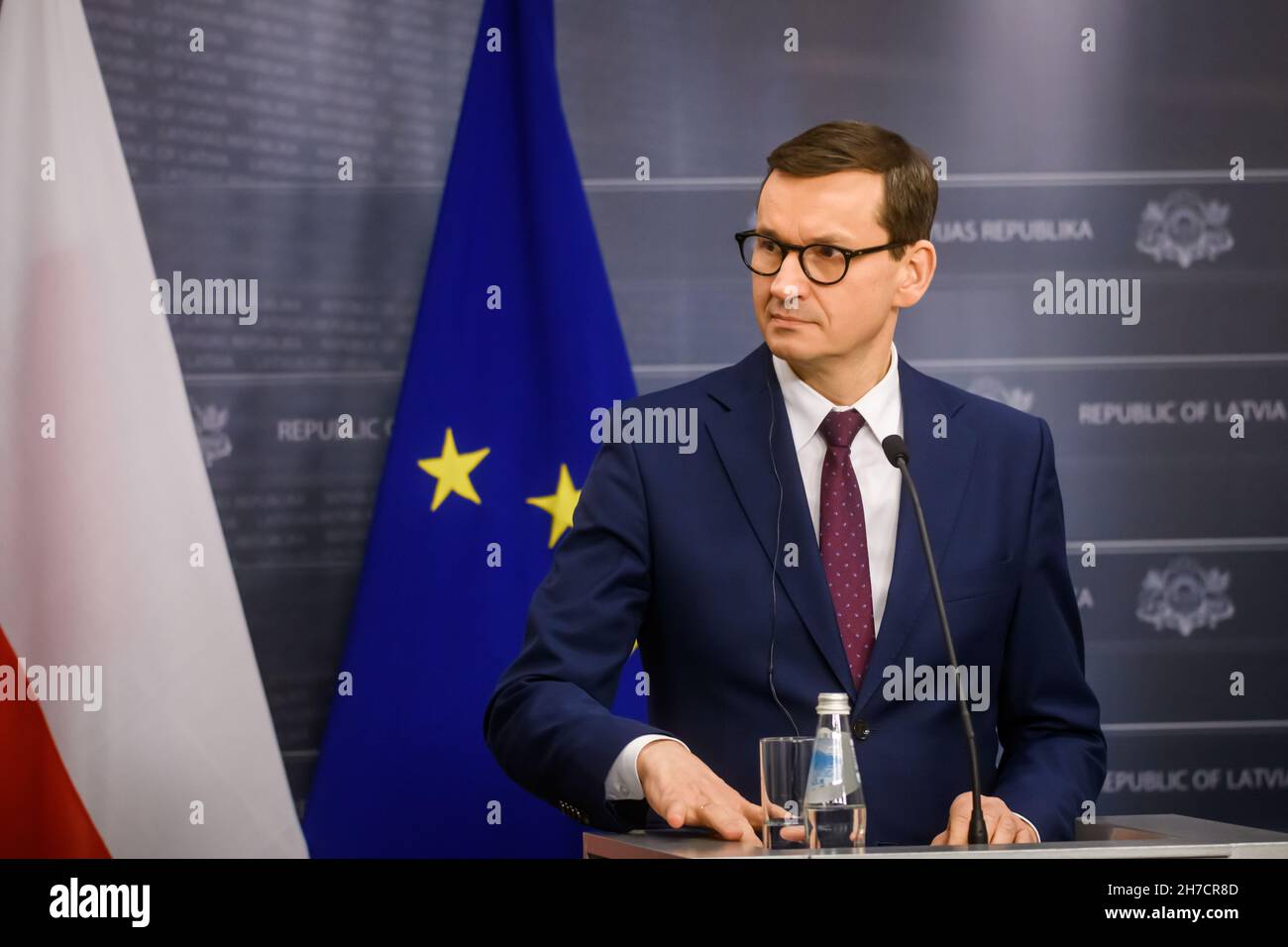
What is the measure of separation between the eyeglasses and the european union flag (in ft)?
3.42

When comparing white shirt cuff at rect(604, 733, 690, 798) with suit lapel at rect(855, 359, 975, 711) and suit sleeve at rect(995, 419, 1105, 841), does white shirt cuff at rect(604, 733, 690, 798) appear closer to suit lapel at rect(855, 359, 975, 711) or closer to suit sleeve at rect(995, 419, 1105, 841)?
suit lapel at rect(855, 359, 975, 711)

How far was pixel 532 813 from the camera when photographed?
11.0 ft

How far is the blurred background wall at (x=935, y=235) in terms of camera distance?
11.5 ft

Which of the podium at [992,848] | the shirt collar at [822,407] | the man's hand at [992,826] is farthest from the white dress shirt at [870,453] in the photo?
the podium at [992,848]

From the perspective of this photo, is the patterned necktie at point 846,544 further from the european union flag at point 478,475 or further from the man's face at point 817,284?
the european union flag at point 478,475

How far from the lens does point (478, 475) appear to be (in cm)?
337

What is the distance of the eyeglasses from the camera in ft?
7.83

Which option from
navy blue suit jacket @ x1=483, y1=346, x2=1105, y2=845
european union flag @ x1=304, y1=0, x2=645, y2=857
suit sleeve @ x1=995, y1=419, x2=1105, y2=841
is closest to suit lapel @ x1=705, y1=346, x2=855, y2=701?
navy blue suit jacket @ x1=483, y1=346, x2=1105, y2=845

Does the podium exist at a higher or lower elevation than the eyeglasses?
lower

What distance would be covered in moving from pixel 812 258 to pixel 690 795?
97cm

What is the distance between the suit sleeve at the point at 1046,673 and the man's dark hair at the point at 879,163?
0.43 m

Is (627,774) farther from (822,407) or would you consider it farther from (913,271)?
(913,271)

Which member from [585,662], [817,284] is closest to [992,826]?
[585,662]

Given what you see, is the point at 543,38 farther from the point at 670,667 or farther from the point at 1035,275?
the point at 670,667
